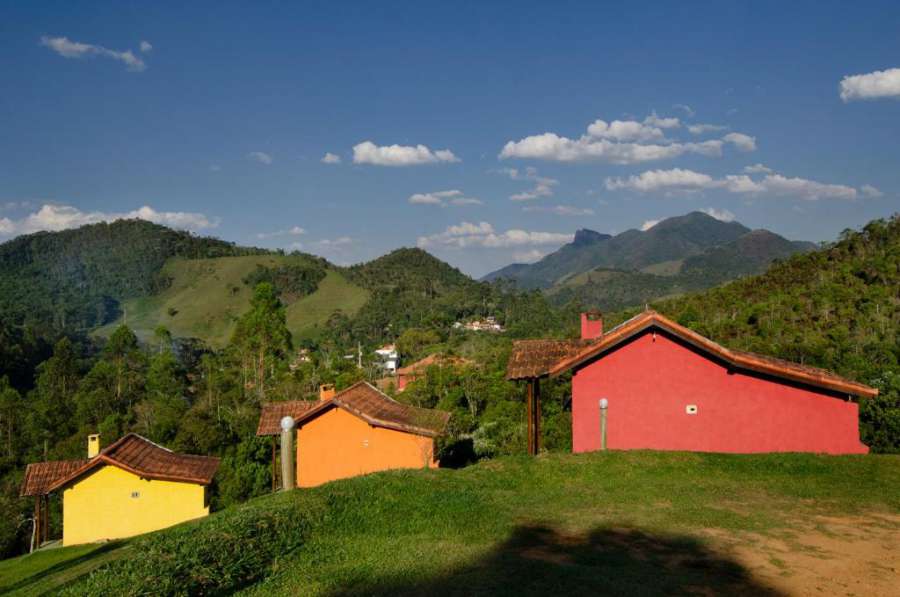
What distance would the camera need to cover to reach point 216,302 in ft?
433

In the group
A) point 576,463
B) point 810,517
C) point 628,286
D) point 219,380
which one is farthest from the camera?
point 628,286

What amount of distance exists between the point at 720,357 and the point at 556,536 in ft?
24.2

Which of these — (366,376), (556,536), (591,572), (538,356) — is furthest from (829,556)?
(366,376)

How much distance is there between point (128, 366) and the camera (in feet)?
200

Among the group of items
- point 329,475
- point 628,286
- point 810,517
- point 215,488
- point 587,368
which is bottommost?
point 215,488

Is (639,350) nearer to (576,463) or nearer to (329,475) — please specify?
(576,463)

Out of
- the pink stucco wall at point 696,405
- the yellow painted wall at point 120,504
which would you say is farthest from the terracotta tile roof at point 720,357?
the yellow painted wall at point 120,504

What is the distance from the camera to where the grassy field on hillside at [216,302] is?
123 m

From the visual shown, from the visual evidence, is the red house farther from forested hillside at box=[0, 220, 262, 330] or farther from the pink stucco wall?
forested hillside at box=[0, 220, 262, 330]

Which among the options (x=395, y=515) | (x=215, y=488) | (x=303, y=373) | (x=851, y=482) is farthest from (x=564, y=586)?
(x=303, y=373)

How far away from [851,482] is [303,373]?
49285 mm

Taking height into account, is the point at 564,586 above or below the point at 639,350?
below

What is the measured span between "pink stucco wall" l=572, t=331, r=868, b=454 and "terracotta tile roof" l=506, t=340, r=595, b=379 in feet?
2.64

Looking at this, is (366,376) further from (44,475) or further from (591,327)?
(591,327)
